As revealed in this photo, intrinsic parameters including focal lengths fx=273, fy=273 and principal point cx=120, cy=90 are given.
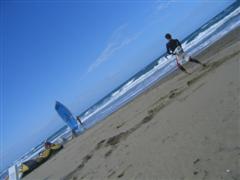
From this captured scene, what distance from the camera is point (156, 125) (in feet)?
20.5

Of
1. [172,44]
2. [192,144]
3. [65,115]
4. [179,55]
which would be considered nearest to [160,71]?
[65,115]

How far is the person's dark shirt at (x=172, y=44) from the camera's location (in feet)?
36.4

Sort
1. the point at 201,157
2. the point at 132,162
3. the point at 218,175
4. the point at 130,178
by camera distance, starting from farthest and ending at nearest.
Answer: the point at 132,162 → the point at 130,178 → the point at 201,157 → the point at 218,175

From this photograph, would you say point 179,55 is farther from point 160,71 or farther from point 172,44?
point 160,71

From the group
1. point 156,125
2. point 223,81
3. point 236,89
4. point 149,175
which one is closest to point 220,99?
point 236,89

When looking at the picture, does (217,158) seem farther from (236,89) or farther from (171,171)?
(236,89)

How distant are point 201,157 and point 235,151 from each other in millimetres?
461

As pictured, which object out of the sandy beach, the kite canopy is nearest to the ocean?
the kite canopy

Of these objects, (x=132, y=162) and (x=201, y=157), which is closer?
(x=201, y=157)

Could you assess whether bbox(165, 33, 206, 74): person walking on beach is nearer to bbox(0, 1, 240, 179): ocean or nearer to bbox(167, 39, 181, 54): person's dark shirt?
bbox(167, 39, 181, 54): person's dark shirt

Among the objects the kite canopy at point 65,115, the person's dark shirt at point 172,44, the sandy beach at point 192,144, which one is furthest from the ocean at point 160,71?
the sandy beach at point 192,144

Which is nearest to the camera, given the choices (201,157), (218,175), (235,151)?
(218,175)

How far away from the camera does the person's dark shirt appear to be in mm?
11086

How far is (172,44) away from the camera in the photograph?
11117 millimetres
